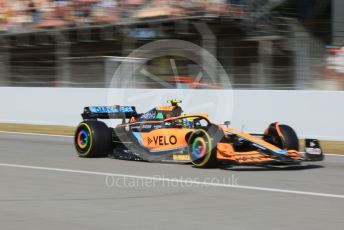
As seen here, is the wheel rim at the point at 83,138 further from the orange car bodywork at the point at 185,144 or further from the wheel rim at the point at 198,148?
the wheel rim at the point at 198,148

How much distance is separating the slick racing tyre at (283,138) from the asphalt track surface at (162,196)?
1.38ft

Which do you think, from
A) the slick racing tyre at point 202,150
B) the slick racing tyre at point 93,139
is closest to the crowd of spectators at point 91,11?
the slick racing tyre at point 93,139

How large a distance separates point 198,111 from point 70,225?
10.8 metres

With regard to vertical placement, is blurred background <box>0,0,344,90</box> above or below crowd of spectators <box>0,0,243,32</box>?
below

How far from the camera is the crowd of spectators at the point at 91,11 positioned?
17203mm

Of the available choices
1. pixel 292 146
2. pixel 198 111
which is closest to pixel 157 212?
pixel 292 146

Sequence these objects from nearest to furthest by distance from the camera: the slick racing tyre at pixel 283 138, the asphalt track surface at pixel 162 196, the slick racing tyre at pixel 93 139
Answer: the asphalt track surface at pixel 162 196, the slick racing tyre at pixel 283 138, the slick racing tyre at pixel 93 139

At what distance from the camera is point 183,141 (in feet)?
31.8

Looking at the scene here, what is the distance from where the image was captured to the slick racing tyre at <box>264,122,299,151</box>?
9.62 m

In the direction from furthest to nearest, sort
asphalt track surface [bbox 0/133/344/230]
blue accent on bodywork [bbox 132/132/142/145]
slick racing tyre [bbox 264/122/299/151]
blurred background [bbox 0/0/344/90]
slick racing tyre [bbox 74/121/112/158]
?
blurred background [bbox 0/0/344/90], slick racing tyre [bbox 74/121/112/158], blue accent on bodywork [bbox 132/132/142/145], slick racing tyre [bbox 264/122/299/151], asphalt track surface [bbox 0/133/344/230]

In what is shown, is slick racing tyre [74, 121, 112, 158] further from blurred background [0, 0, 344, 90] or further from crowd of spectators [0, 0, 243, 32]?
crowd of spectators [0, 0, 243, 32]

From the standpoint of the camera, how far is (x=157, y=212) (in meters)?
6.24

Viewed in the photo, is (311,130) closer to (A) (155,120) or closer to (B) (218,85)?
(B) (218,85)

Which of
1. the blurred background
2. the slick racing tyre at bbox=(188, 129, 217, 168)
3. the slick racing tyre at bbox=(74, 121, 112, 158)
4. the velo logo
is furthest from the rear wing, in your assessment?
the blurred background
